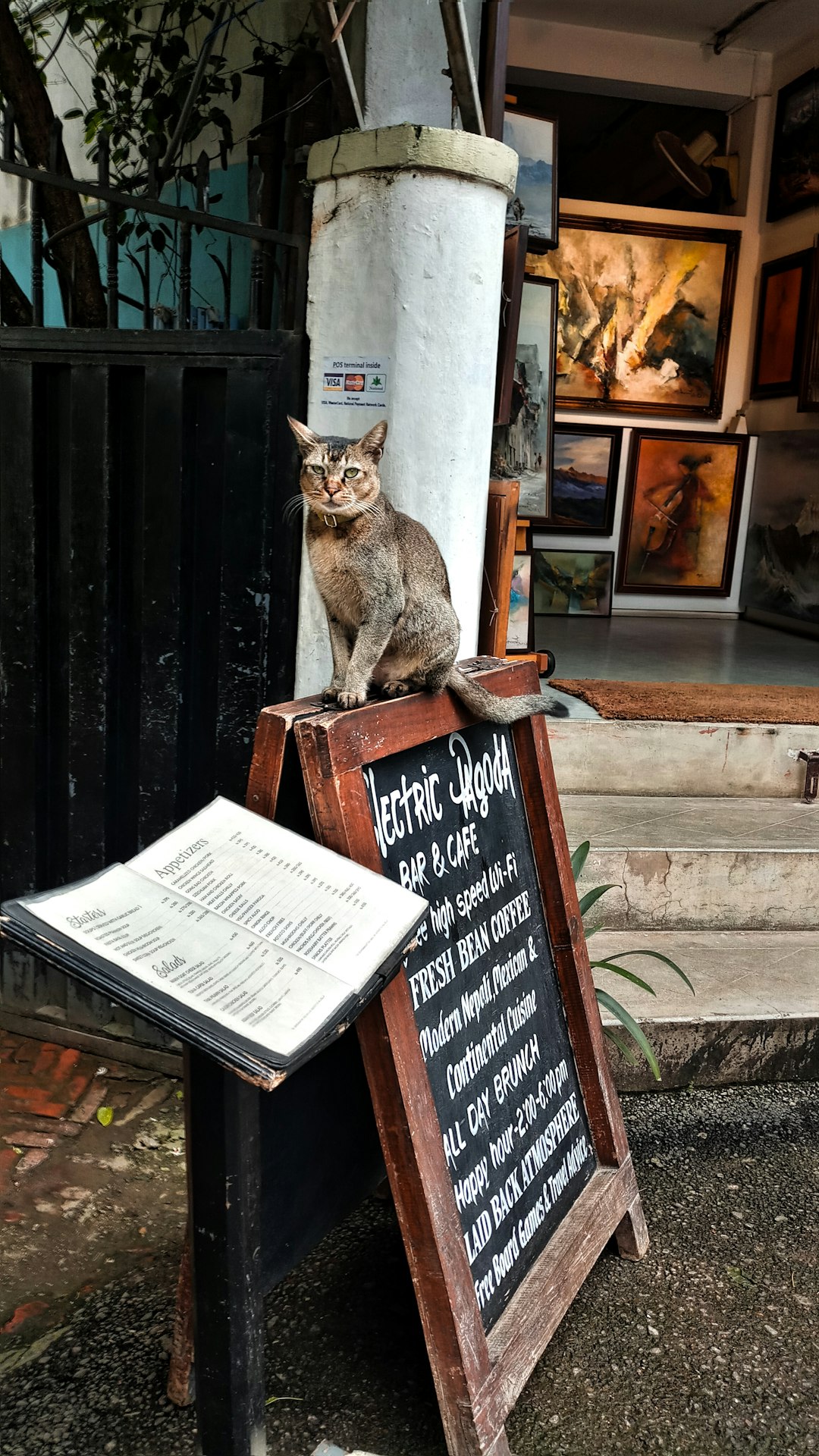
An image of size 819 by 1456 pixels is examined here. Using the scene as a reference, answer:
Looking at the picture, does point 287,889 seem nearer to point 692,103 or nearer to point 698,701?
point 698,701

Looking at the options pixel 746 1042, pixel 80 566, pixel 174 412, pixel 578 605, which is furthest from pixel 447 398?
→ pixel 578 605

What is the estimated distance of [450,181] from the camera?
108 inches

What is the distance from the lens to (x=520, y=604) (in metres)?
4.92

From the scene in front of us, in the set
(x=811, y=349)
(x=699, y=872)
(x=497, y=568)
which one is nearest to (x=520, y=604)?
(x=497, y=568)

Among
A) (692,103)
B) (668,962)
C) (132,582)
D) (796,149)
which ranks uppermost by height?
(692,103)

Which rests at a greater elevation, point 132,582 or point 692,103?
point 692,103

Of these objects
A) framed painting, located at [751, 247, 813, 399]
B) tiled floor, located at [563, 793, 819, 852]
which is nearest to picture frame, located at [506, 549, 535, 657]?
tiled floor, located at [563, 793, 819, 852]

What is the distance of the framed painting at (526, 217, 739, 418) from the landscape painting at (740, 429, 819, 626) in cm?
66

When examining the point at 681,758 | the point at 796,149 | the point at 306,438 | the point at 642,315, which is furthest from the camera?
the point at 642,315

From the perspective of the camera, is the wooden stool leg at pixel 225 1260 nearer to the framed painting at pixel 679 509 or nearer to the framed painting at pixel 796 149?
the framed painting at pixel 679 509

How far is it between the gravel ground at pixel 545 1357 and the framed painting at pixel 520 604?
2773 millimetres

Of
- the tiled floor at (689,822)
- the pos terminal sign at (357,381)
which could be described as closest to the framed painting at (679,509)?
the tiled floor at (689,822)

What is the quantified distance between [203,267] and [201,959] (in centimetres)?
455

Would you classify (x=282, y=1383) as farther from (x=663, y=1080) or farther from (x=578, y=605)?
(x=578, y=605)
